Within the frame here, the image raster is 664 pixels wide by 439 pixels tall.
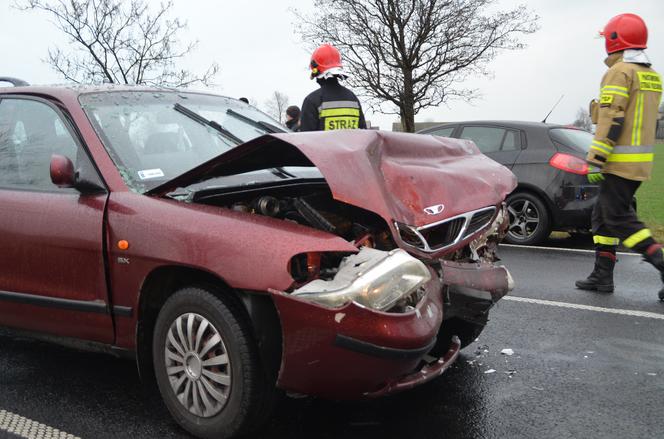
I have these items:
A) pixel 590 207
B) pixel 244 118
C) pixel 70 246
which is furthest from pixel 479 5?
pixel 70 246

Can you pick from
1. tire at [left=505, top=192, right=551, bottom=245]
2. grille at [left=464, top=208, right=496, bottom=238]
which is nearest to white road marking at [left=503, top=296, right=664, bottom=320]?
grille at [left=464, top=208, right=496, bottom=238]

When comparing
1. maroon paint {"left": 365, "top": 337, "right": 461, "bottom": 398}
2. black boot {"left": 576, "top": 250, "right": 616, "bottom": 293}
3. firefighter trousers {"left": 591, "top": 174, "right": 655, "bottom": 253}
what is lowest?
black boot {"left": 576, "top": 250, "right": 616, "bottom": 293}

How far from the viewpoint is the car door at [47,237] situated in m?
3.09

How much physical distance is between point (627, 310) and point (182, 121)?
11.9 ft

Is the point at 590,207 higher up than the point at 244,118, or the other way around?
the point at 244,118

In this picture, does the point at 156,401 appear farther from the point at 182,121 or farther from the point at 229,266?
the point at 182,121

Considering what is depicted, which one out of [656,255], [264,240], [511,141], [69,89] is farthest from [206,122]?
[511,141]

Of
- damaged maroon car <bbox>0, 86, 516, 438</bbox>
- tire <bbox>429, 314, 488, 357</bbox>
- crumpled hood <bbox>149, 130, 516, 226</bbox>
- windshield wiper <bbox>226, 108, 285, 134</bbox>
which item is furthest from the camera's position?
windshield wiper <bbox>226, 108, 285, 134</bbox>

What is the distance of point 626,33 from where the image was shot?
528 centimetres

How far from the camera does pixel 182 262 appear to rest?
273 centimetres

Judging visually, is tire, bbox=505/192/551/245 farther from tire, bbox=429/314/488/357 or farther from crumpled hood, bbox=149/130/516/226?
crumpled hood, bbox=149/130/516/226

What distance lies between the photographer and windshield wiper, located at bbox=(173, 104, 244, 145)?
390 cm

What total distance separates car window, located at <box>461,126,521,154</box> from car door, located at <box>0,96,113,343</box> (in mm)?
6273

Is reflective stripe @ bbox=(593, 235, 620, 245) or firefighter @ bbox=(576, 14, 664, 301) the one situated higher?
firefighter @ bbox=(576, 14, 664, 301)
